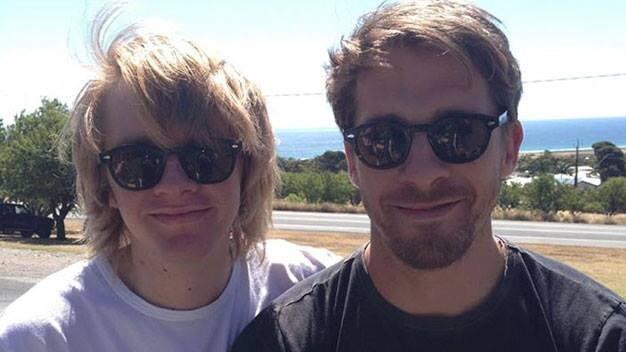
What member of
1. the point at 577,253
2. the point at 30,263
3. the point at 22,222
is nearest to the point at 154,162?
the point at 30,263

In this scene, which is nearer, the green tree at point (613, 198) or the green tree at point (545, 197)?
the green tree at point (545, 197)

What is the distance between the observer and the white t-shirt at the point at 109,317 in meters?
2.57

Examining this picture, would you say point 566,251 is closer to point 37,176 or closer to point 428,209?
point 37,176

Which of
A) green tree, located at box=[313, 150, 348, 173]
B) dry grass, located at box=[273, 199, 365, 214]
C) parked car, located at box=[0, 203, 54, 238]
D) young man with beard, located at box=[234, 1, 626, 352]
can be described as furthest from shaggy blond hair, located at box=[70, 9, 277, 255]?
green tree, located at box=[313, 150, 348, 173]

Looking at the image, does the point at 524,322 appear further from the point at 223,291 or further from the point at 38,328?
the point at 38,328

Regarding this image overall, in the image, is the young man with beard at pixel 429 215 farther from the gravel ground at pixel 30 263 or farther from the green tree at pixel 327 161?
the green tree at pixel 327 161

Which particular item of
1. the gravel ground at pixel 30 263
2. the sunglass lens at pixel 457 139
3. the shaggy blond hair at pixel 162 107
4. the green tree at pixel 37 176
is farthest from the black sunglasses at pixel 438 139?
the green tree at pixel 37 176

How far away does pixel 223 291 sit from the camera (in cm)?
298

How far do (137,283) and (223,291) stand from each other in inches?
12.3

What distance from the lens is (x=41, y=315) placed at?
8.52 feet

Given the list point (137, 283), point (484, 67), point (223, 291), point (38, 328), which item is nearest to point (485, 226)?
point (484, 67)

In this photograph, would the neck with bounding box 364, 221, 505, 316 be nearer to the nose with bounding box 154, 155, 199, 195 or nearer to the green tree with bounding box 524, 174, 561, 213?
the nose with bounding box 154, 155, 199, 195

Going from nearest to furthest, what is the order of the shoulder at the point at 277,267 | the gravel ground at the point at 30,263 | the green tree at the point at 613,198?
the shoulder at the point at 277,267
the gravel ground at the point at 30,263
the green tree at the point at 613,198

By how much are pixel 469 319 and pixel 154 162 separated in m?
1.13
